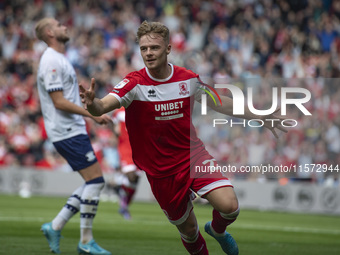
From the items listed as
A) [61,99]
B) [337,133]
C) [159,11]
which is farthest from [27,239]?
[159,11]

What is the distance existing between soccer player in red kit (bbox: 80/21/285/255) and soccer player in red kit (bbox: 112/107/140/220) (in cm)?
666

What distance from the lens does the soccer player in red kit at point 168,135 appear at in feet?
21.6

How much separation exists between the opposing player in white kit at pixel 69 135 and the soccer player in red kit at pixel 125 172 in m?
4.86

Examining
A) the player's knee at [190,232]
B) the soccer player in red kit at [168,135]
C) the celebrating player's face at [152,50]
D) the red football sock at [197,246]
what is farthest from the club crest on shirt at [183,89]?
the red football sock at [197,246]

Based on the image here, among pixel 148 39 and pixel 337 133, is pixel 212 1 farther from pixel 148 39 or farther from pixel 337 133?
pixel 148 39

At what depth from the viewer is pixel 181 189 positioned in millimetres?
6684

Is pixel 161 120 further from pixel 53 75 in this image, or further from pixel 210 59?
pixel 210 59

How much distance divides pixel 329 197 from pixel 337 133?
2.01m

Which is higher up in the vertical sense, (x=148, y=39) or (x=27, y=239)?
(x=148, y=39)

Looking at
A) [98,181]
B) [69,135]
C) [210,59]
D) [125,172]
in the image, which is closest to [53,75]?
[69,135]

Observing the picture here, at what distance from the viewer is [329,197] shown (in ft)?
57.4

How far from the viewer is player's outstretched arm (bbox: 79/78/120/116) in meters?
5.81
